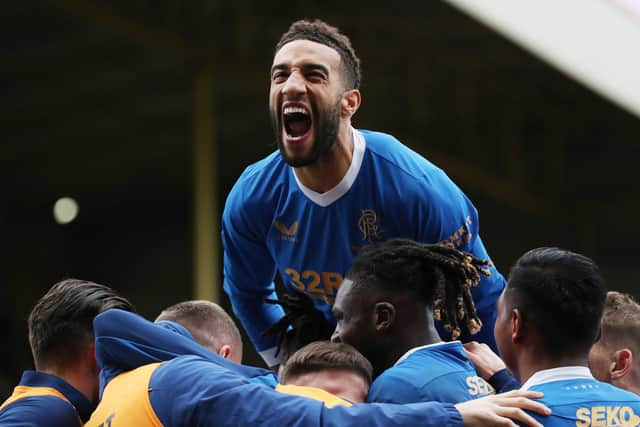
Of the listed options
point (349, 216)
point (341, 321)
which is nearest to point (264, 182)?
point (349, 216)

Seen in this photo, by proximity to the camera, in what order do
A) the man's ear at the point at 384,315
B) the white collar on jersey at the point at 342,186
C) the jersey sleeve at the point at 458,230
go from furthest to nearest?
1. the white collar on jersey at the point at 342,186
2. the jersey sleeve at the point at 458,230
3. the man's ear at the point at 384,315

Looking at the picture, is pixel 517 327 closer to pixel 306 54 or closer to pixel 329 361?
pixel 329 361

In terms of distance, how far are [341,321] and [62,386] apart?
0.94 meters

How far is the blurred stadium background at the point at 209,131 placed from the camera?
14.6 meters

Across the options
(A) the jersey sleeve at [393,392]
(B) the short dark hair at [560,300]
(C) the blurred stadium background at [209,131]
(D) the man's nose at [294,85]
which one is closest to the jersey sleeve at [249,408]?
(A) the jersey sleeve at [393,392]

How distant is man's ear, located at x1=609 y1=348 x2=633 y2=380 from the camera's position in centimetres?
445

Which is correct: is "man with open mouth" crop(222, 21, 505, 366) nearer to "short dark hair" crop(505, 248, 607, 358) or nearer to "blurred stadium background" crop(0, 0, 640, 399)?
"short dark hair" crop(505, 248, 607, 358)

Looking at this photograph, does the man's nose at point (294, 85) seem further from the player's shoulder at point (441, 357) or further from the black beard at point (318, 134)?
the player's shoulder at point (441, 357)

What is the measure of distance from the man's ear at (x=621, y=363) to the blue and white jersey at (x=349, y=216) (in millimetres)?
474

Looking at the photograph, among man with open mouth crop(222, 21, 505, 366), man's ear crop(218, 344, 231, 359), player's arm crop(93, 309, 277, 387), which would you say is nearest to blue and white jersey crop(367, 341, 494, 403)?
player's arm crop(93, 309, 277, 387)

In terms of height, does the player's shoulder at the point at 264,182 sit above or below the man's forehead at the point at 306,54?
below

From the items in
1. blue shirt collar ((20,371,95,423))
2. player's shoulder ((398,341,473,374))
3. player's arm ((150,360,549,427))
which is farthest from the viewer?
blue shirt collar ((20,371,95,423))

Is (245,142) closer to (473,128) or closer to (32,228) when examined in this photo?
(473,128)

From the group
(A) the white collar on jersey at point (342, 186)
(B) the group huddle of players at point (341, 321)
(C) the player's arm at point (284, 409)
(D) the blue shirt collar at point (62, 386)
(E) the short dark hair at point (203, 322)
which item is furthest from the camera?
(A) the white collar on jersey at point (342, 186)
